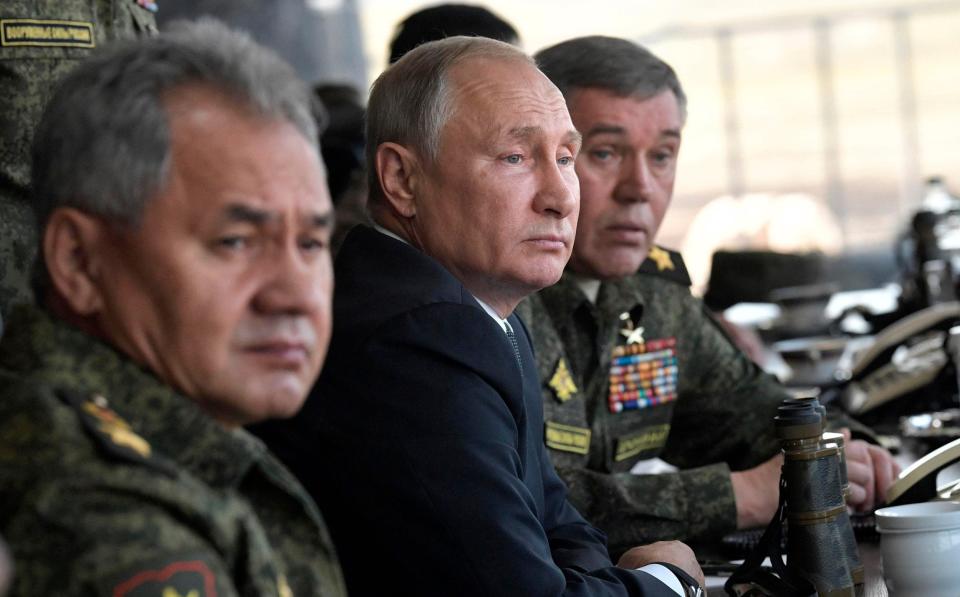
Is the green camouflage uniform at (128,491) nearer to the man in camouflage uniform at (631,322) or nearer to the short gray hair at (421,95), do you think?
the short gray hair at (421,95)

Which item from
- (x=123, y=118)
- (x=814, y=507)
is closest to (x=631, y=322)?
(x=814, y=507)

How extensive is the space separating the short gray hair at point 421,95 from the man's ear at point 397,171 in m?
0.01

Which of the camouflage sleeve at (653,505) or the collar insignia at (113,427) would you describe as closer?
the collar insignia at (113,427)

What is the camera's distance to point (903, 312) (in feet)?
11.9

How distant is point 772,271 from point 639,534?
10.1 feet

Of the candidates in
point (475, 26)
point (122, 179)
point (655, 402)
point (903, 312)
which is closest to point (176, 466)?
point (122, 179)

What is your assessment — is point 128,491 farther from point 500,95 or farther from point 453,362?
point 500,95

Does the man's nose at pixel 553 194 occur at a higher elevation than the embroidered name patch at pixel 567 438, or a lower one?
higher

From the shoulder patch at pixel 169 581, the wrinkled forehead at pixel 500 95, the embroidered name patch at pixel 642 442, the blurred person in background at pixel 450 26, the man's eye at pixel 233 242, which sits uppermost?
the blurred person in background at pixel 450 26

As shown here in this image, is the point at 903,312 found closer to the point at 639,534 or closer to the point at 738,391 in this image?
the point at 738,391

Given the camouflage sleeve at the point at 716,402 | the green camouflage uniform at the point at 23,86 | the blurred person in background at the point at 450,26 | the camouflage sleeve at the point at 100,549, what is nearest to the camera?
the camouflage sleeve at the point at 100,549

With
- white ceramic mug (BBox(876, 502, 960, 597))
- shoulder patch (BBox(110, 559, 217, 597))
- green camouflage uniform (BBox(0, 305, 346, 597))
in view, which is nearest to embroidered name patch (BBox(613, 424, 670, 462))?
white ceramic mug (BBox(876, 502, 960, 597))

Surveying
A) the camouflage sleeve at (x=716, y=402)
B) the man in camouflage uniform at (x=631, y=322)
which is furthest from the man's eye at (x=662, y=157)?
the camouflage sleeve at (x=716, y=402)

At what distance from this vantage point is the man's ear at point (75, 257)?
1058 mm
